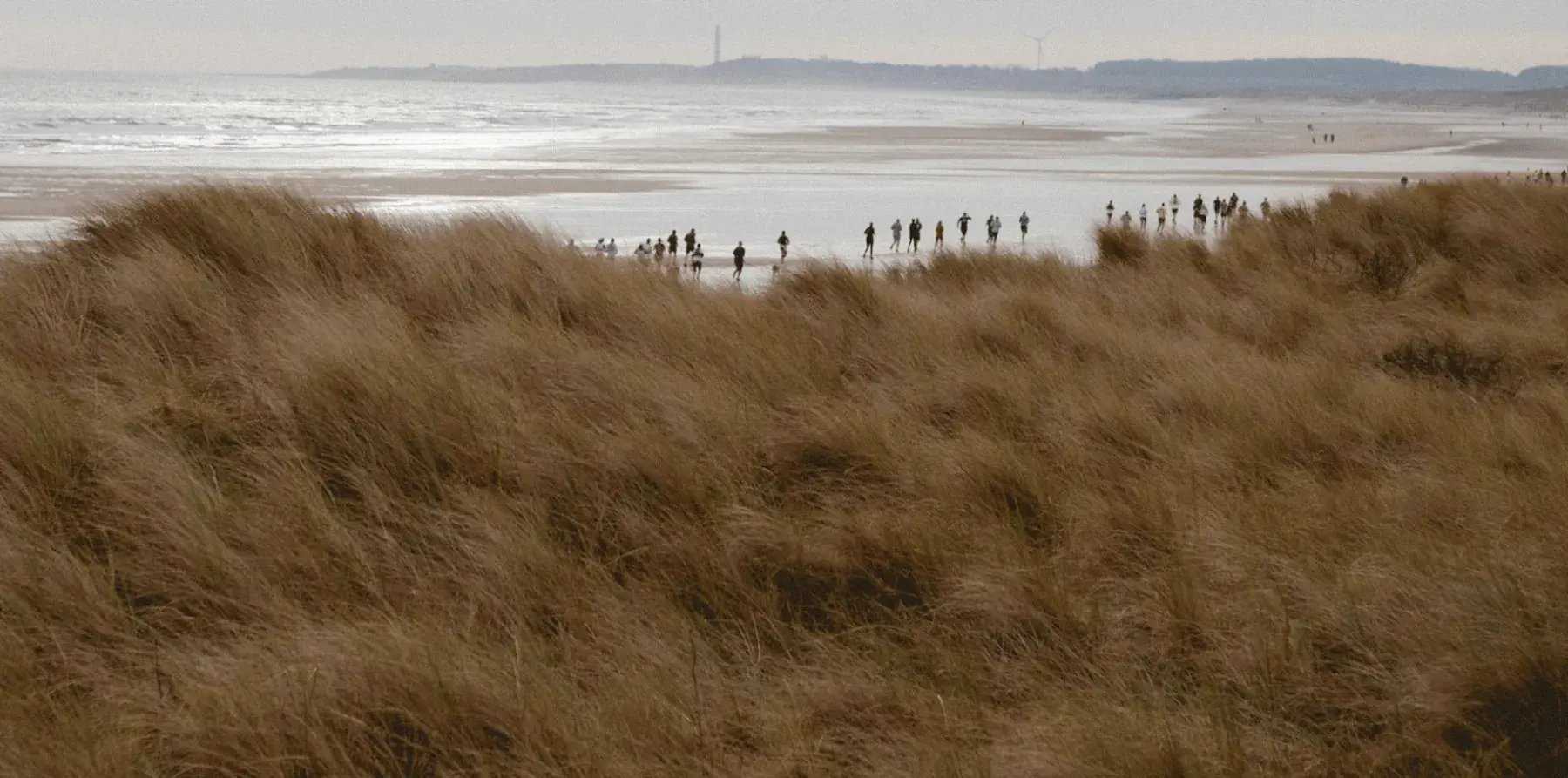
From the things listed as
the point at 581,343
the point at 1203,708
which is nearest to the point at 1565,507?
the point at 1203,708

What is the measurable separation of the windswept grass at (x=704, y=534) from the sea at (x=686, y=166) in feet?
7.76

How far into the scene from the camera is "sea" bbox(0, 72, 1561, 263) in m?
28.5

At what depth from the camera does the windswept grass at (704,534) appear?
9.48 ft

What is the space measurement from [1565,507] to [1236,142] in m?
70.8

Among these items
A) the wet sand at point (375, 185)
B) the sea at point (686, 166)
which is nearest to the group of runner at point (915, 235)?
the sea at point (686, 166)

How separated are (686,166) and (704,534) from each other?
1681 inches

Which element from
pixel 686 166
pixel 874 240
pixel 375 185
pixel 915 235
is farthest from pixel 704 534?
pixel 686 166

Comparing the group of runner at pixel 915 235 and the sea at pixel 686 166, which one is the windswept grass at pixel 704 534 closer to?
the sea at pixel 686 166

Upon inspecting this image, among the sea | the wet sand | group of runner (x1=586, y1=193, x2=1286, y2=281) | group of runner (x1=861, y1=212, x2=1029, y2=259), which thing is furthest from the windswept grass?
the wet sand

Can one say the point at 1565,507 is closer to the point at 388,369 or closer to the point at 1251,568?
the point at 1251,568

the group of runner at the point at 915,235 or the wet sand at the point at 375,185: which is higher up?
the wet sand at the point at 375,185

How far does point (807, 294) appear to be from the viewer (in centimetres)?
771

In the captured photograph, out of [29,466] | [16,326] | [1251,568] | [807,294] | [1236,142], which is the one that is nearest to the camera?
[1251,568]

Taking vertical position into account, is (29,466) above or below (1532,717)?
above
